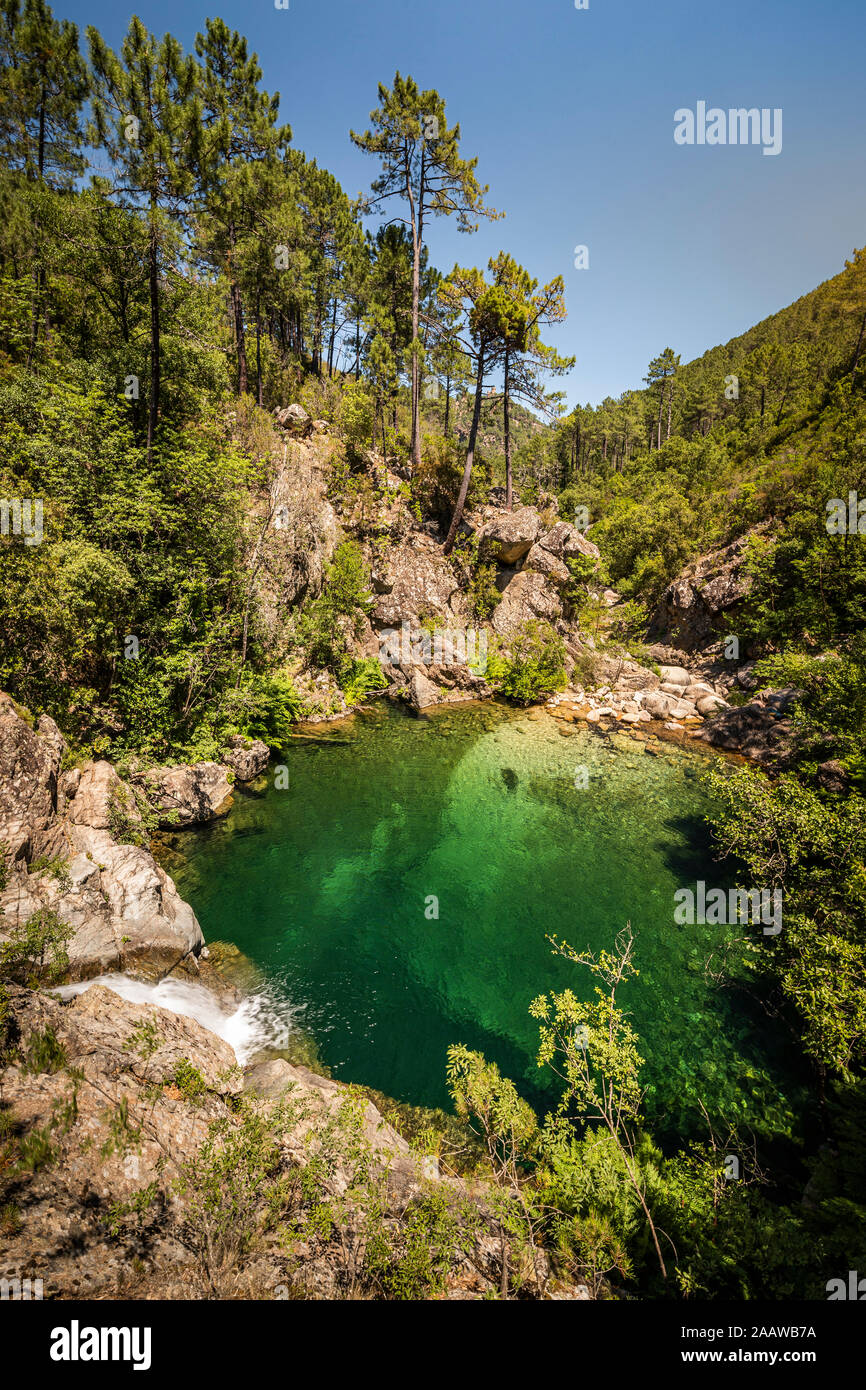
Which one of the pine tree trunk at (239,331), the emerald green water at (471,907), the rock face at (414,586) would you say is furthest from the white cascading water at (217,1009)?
the pine tree trunk at (239,331)

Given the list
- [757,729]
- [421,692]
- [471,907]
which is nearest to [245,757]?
[471,907]

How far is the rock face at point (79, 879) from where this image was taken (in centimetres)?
725

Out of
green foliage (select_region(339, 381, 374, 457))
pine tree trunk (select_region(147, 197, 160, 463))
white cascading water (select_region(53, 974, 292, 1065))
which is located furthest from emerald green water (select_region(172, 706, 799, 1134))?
green foliage (select_region(339, 381, 374, 457))

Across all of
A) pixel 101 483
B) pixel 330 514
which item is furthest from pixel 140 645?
pixel 330 514

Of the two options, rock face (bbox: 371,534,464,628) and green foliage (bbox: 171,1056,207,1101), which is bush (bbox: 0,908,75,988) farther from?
rock face (bbox: 371,534,464,628)

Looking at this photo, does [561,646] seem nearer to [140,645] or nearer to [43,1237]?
[140,645]

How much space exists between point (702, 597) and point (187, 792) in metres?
24.9

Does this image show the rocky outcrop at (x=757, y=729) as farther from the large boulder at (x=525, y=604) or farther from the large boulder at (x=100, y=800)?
the large boulder at (x=100, y=800)

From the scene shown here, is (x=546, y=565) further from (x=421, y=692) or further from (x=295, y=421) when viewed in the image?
(x=295, y=421)

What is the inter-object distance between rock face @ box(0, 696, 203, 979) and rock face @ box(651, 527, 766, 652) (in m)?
25.0

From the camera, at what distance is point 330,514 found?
74.3 ft

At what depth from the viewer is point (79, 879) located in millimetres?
7781

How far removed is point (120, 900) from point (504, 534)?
2134cm

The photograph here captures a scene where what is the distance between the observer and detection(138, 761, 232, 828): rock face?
11.6 metres
